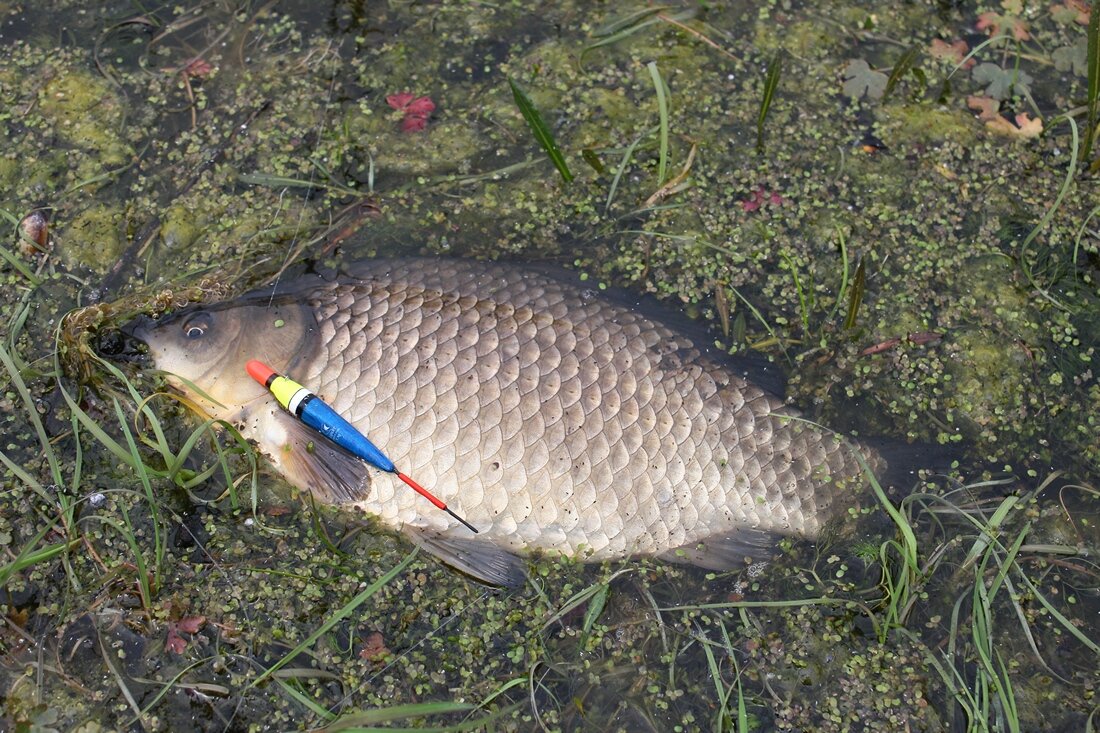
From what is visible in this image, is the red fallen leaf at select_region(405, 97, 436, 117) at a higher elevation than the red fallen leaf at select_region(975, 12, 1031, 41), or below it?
higher

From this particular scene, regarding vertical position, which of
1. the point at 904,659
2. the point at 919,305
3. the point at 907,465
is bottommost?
the point at 904,659

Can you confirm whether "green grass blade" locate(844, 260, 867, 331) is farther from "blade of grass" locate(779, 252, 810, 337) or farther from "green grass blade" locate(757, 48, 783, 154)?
"green grass blade" locate(757, 48, 783, 154)

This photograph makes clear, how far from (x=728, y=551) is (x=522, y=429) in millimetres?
618

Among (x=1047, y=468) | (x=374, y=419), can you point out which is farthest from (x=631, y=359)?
(x=1047, y=468)

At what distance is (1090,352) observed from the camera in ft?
8.55

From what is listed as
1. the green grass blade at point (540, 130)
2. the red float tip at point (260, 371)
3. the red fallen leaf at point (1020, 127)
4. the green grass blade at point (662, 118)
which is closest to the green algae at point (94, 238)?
the red float tip at point (260, 371)

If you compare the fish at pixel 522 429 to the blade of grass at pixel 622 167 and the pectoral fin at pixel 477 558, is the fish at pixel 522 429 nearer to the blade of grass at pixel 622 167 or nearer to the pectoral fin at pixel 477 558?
the pectoral fin at pixel 477 558

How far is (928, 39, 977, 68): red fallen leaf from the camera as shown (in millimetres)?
3217

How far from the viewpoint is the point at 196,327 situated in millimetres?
2465

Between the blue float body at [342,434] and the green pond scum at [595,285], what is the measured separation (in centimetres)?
21

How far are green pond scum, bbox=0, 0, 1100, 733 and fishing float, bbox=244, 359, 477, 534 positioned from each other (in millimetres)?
179

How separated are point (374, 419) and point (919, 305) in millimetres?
1643

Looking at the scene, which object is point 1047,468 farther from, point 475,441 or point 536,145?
point 536,145

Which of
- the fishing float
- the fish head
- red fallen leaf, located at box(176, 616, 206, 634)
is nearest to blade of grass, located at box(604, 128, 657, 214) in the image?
the fish head
